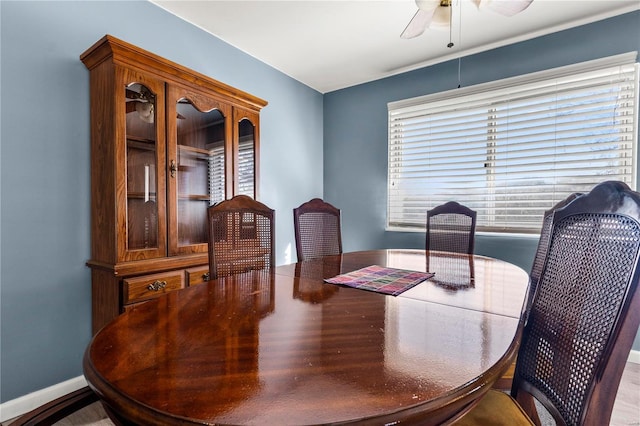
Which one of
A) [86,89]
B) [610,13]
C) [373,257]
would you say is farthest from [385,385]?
[610,13]

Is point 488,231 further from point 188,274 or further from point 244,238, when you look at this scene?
point 188,274

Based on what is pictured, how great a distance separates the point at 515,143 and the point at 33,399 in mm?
3755

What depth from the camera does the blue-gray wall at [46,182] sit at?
Answer: 1.70 m

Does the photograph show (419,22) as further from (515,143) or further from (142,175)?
(142,175)

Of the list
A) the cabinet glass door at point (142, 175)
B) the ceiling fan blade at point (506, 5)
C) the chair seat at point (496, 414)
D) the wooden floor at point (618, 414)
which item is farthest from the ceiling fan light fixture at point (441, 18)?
the wooden floor at point (618, 414)

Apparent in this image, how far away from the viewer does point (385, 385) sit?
1.89 feet

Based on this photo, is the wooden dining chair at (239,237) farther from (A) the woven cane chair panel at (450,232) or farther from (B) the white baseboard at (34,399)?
(A) the woven cane chair panel at (450,232)

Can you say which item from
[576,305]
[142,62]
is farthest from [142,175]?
[576,305]

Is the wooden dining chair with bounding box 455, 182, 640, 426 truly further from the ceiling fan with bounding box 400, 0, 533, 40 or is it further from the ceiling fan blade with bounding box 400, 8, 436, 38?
the ceiling fan blade with bounding box 400, 8, 436, 38

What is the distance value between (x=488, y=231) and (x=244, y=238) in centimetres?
224

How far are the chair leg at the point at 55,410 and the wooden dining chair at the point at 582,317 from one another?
1.01 metres

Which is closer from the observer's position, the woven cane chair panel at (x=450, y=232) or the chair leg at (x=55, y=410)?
A: the chair leg at (x=55, y=410)

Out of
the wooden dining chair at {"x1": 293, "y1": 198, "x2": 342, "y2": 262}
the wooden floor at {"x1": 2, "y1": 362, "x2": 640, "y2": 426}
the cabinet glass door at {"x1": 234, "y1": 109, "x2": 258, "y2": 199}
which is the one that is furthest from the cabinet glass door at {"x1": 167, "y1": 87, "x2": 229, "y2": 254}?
the wooden floor at {"x1": 2, "y1": 362, "x2": 640, "y2": 426}

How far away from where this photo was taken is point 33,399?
1774 millimetres
